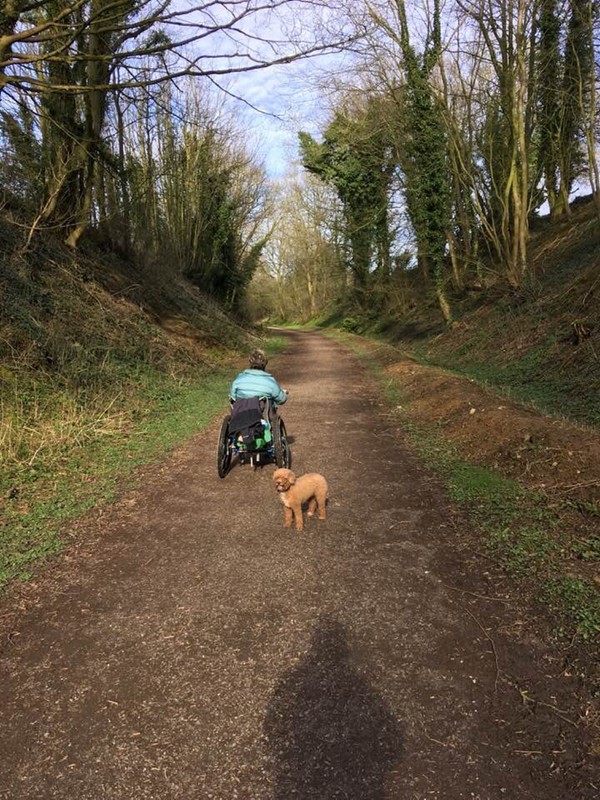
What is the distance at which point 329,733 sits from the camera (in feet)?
7.37

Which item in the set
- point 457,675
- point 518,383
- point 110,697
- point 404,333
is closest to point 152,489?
point 110,697

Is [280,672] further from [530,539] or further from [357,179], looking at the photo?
[357,179]

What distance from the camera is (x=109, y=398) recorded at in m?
8.31

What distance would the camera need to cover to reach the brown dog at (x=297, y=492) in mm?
4188

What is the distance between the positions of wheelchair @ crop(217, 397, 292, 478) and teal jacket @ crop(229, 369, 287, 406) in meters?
0.10

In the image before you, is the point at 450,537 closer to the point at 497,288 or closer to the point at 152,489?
the point at 152,489

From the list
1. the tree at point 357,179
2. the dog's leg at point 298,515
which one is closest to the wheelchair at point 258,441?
the dog's leg at point 298,515

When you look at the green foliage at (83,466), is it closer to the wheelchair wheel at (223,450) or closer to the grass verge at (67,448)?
the grass verge at (67,448)

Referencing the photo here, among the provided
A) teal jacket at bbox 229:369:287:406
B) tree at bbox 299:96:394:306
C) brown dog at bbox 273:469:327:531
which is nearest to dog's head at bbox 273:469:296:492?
brown dog at bbox 273:469:327:531

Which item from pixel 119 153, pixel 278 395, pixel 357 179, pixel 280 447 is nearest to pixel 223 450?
pixel 280 447

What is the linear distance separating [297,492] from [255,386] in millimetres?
1916

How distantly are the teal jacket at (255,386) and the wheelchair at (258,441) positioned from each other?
10 cm

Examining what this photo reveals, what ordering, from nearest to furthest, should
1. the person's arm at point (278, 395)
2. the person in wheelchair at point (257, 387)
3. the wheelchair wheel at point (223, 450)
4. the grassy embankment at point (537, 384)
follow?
the grassy embankment at point (537, 384) < the wheelchair wheel at point (223, 450) < the person in wheelchair at point (257, 387) < the person's arm at point (278, 395)

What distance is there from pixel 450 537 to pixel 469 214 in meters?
21.8
